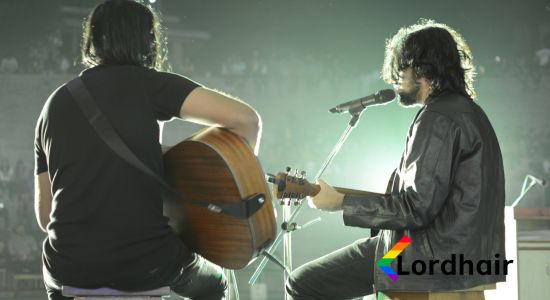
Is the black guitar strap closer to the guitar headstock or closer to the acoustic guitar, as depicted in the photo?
the acoustic guitar

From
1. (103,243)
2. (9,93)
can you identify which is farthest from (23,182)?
(103,243)

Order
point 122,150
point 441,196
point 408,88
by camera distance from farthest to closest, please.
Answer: point 408,88
point 441,196
point 122,150

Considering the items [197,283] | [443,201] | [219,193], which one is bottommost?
[197,283]

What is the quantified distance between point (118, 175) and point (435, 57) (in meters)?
1.40

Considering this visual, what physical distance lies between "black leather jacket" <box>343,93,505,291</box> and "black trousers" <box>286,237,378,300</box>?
0.41m

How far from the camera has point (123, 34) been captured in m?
2.12

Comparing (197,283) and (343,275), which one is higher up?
(197,283)

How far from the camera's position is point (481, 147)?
2.38 m

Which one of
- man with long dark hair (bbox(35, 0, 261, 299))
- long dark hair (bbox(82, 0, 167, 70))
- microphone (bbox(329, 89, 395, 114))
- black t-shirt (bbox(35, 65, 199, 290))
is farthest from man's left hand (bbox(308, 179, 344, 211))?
microphone (bbox(329, 89, 395, 114))

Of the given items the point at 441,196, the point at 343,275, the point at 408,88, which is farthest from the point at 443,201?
the point at 343,275

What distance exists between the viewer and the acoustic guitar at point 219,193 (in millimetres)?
2027

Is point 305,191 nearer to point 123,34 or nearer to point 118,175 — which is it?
point 118,175

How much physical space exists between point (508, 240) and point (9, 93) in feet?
22.2

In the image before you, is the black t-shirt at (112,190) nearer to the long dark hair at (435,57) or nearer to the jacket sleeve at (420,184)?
the jacket sleeve at (420,184)
